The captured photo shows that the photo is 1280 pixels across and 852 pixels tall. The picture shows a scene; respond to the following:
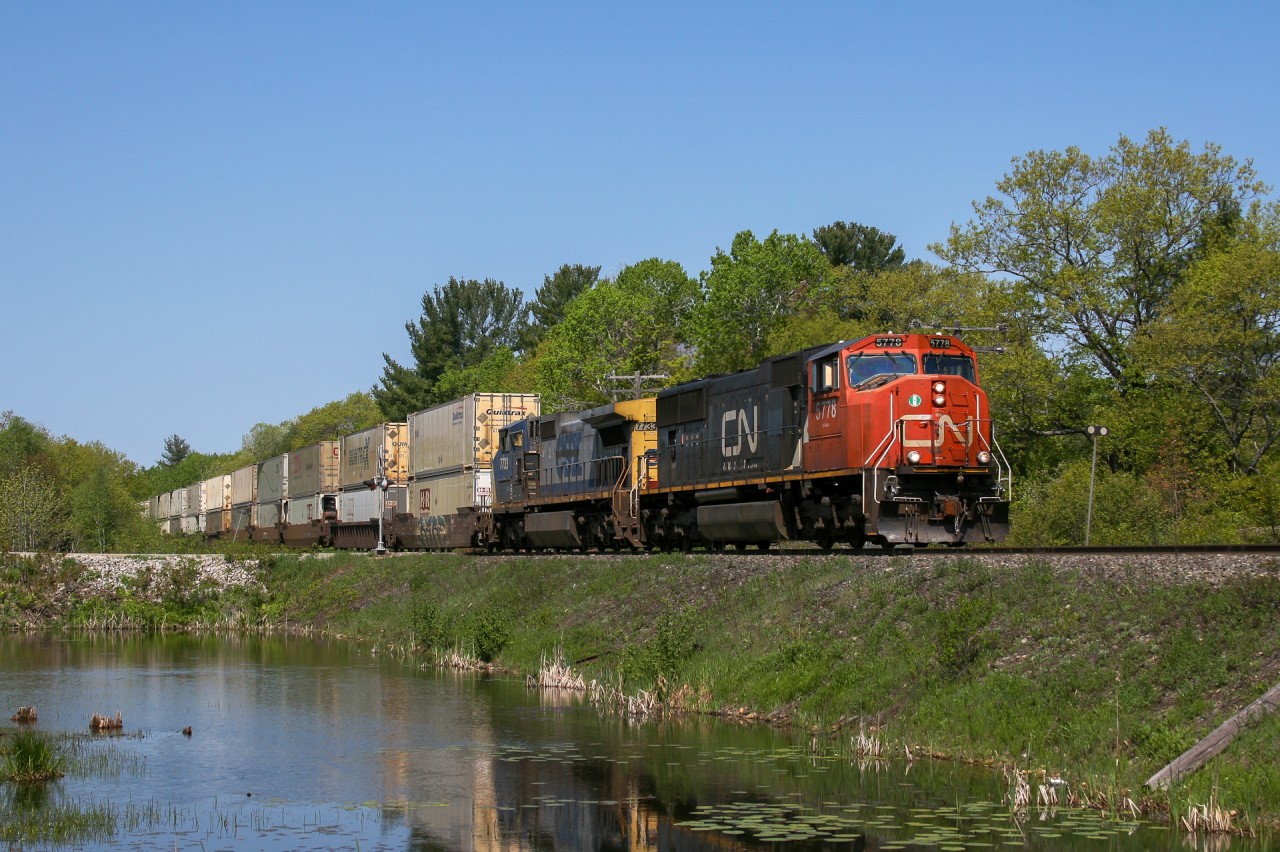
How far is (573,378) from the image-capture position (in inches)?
3095

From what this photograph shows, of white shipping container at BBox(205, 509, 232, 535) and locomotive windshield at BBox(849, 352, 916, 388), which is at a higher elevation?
locomotive windshield at BBox(849, 352, 916, 388)

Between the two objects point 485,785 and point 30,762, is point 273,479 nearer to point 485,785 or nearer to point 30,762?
point 30,762

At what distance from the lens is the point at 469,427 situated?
45500 mm

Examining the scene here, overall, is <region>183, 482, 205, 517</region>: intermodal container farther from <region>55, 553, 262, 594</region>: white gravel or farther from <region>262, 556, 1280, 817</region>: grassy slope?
<region>262, 556, 1280, 817</region>: grassy slope

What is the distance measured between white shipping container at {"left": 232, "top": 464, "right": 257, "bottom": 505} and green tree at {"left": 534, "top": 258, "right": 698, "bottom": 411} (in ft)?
58.9

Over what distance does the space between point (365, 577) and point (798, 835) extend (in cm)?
3413

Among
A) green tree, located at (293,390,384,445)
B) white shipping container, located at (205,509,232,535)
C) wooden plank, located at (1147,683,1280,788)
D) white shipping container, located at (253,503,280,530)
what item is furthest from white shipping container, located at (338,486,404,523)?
green tree, located at (293,390,384,445)

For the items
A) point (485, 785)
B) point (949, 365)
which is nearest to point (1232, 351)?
point (949, 365)

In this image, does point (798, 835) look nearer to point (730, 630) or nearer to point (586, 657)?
point (730, 630)

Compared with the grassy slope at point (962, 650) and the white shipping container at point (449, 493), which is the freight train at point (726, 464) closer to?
the white shipping container at point (449, 493)

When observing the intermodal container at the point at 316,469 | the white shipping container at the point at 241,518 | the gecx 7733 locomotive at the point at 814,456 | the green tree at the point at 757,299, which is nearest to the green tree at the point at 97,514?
the white shipping container at the point at 241,518

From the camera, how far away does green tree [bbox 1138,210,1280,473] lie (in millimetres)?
39219

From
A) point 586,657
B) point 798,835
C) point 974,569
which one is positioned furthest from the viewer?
point 586,657

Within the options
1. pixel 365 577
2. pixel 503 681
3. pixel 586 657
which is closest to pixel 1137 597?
pixel 586 657
